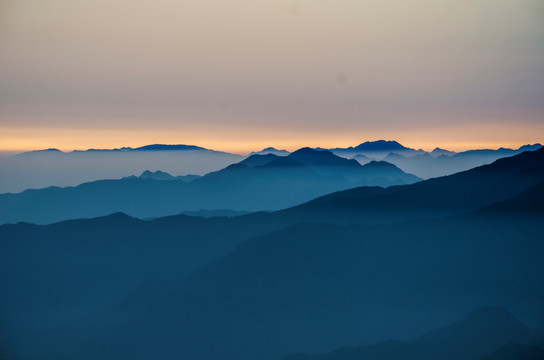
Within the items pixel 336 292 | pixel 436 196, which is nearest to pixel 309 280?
pixel 336 292

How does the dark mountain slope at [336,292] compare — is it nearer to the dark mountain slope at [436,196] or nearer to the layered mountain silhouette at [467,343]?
the layered mountain silhouette at [467,343]

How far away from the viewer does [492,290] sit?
108 meters

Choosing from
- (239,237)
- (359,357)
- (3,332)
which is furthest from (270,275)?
(3,332)

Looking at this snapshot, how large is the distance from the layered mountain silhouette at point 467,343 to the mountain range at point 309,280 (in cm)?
54

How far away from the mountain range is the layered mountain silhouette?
536mm

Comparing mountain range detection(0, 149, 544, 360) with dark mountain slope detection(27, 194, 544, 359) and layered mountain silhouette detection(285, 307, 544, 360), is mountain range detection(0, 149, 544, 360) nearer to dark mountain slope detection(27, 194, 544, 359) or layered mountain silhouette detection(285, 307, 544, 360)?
dark mountain slope detection(27, 194, 544, 359)

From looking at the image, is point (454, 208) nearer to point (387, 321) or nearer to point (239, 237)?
point (387, 321)

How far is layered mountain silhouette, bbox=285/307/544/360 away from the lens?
281 ft

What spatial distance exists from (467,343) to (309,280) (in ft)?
182

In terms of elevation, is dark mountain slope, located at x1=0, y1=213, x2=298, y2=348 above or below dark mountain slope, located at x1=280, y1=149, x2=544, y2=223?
below

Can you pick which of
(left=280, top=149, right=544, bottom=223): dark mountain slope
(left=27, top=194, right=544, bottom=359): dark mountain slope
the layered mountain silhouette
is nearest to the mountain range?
(left=27, top=194, right=544, bottom=359): dark mountain slope

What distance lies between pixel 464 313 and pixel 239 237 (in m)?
93.6

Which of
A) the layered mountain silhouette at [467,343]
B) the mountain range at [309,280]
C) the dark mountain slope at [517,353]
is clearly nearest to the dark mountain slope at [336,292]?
the mountain range at [309,280]

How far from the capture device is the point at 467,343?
297 feet
